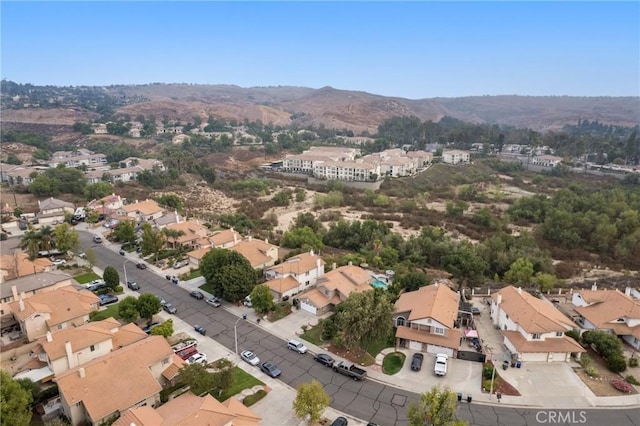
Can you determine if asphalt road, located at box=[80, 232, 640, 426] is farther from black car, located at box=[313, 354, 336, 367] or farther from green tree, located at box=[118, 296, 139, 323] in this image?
green tree, located at box=[118, 296, 139, 323]

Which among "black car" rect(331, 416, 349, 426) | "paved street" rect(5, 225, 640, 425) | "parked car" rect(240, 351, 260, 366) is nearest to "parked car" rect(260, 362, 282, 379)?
"paved street" rect(5, 225, 640, 425)

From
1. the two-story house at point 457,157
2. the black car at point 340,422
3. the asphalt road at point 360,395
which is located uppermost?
the two-story house at point 457,157

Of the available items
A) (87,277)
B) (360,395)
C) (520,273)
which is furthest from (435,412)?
(87,277)

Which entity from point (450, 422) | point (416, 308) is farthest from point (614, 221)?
point (450, 422)

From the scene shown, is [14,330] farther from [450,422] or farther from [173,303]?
[450,422]

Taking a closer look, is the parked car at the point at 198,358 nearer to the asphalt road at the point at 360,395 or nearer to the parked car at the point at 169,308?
the asphalt road at the point at 360,395

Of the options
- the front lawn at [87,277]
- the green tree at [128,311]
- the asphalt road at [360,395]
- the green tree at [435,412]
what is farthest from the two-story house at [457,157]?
the green tree at [435,412]

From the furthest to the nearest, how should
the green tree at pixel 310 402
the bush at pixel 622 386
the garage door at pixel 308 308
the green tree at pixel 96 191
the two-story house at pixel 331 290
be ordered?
the green tree at pixel 96 191
the two-story house at pixel 331 290
the garage door at pixel 308 308
the bush at pixel 622 386
the green tree at pixel 310 402
